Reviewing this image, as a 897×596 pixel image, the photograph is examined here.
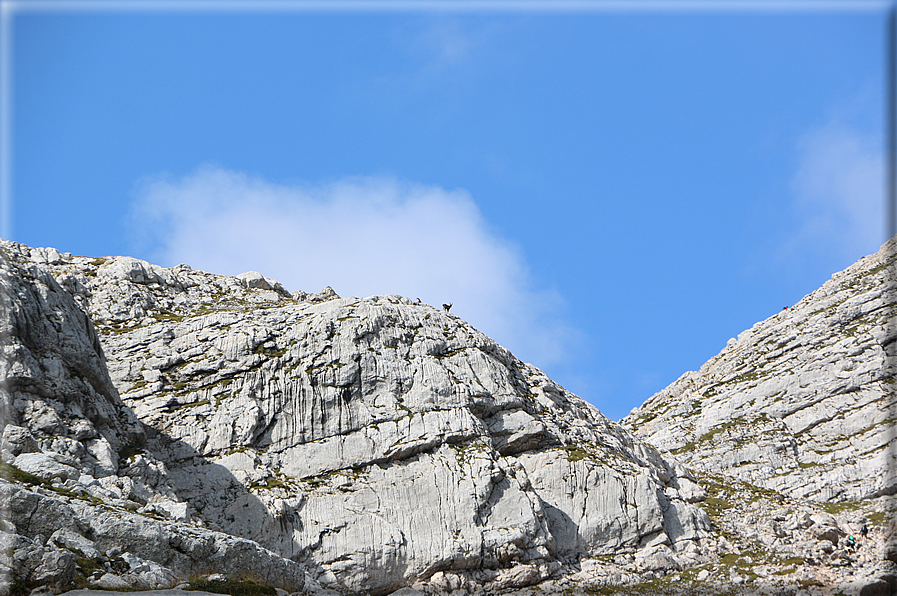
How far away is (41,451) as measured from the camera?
49.9 metres

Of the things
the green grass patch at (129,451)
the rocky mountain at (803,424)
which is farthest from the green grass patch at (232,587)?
the rocky mountain at (803,424)

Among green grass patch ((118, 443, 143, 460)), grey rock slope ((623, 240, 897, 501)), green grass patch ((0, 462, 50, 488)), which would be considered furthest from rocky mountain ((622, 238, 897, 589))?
green grass patch ((0, 462, 50, 488))

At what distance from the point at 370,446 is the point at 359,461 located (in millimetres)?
1646

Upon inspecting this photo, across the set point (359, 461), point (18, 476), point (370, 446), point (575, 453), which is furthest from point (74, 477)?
point (575, 453)

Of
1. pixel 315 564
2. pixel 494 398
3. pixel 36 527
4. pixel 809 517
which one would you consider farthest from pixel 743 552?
pixel 36 527

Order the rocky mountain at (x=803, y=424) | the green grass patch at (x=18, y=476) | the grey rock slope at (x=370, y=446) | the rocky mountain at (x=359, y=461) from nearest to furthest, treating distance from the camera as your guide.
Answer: the green grass patch at (x=18, y=476) → the rocky mountain at (x=359, y=461) → the grey rock slope at (x=370, y=446) → the rocky mountain at (x=803, y=424)

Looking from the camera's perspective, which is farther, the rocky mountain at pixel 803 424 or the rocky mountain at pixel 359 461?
the rocky mountain at pixel 803 424

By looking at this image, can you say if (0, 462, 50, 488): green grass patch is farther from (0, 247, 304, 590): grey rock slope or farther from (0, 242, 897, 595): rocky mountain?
(0, 242, 897, 595): rocky mountain

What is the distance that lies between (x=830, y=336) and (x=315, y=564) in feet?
254

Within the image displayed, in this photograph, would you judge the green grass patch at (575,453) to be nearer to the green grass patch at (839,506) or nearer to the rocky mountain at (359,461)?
the rocky mountain at (359,461)

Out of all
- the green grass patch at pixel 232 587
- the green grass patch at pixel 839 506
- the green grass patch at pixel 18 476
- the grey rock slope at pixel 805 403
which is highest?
the grey rock slope at pixel 805 403

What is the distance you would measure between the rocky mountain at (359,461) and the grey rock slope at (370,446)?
0.19m

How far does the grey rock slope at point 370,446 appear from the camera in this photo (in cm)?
6325

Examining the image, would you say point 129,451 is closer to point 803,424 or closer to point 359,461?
point 359,461
